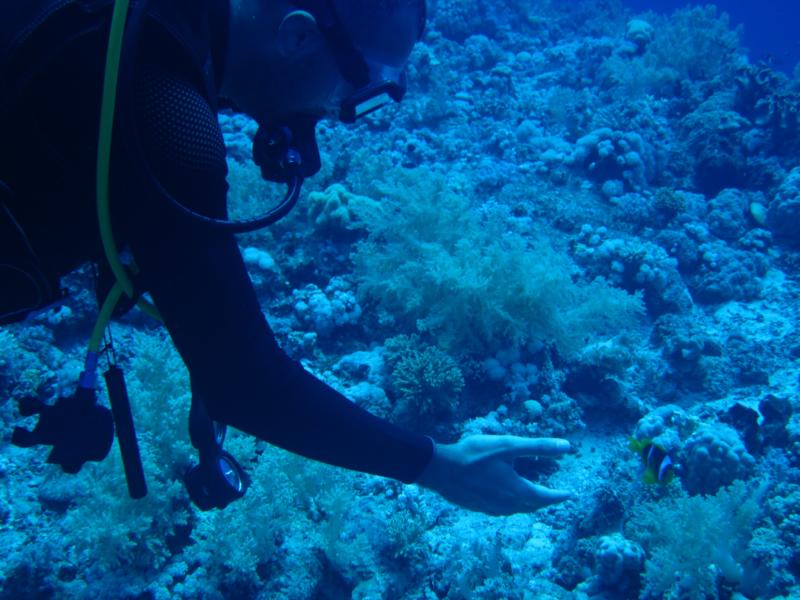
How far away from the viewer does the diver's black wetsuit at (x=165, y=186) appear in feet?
3.88

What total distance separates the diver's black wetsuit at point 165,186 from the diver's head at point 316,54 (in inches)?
3.5

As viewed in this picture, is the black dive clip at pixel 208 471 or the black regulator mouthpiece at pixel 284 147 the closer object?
the black regulator mouthpiece at pixel 284 147

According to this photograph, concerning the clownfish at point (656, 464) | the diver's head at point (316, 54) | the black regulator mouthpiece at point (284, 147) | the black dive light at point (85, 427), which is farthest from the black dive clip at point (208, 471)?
the clownfish at point (656, 464)

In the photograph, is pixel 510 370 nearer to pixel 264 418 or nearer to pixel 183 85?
pixel 264 418

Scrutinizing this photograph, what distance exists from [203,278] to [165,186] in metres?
0.23

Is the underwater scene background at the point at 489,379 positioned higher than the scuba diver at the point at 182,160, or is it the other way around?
the scuba diver at the point at 182,160

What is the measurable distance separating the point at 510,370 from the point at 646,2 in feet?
143

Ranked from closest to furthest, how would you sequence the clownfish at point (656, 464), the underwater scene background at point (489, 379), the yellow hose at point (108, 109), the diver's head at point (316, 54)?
the yellow hose at point (108, 109) → the diver's head at point (316, 54) → the underwater scene background at point (489, 379) → the clownfish at point (656, 464)

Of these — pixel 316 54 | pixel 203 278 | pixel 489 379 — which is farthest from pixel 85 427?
pixel 489 379

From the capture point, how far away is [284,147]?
1.70 m

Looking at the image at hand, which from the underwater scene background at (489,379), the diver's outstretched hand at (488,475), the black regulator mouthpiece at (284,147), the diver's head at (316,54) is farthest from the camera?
the underwater scene background at (489,379)

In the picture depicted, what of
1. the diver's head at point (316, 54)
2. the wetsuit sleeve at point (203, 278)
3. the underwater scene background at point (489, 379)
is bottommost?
the underwater scene background at point (489, 379)

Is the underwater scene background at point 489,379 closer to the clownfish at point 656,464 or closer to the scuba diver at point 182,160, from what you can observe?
the clownfish at point 656,464

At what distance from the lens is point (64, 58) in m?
1.18
